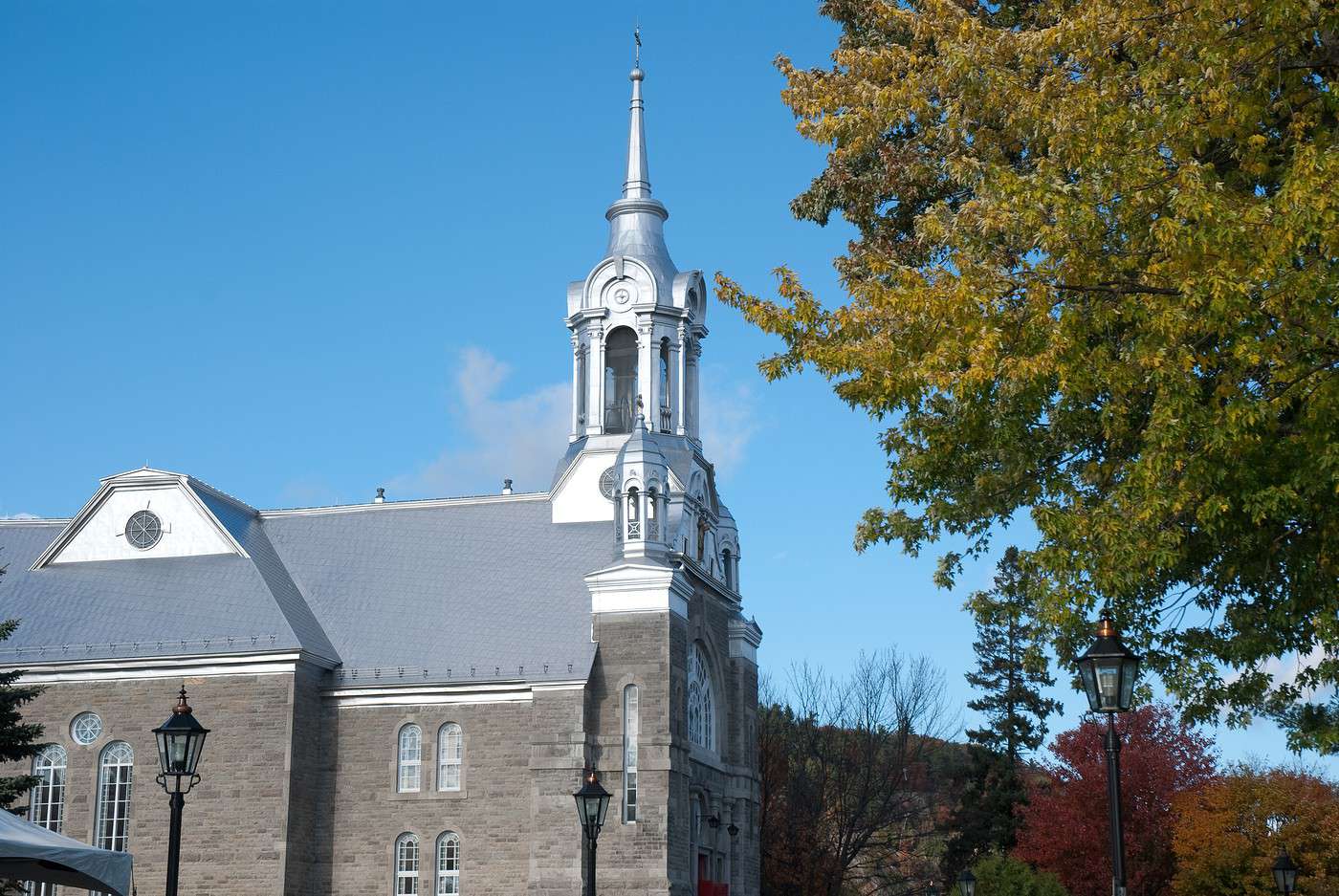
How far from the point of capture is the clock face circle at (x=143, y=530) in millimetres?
39062

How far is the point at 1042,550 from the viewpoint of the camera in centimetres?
1545

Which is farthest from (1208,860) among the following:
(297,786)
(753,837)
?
(297,786)

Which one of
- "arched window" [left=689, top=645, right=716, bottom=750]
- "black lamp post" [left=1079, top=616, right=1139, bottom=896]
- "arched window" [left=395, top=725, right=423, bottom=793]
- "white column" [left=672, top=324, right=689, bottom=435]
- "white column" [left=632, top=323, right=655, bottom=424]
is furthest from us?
"white column" [left=672, top=324, right=689, bottom=435]

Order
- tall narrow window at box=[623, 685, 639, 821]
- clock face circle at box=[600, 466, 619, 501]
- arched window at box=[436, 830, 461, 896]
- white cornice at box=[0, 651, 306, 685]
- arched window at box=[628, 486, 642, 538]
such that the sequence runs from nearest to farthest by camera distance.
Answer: tall narrow window at box=[623, 685, 639, 821]
arched window at box=[436, 830, 461, 896]
white cornice at box=[0, 651, 306, 685]
arched window at box=[628, 486, 642, 538]
clock face circle at box=[600, 466, 619, 501]

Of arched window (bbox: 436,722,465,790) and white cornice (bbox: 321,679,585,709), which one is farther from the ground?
white cornice (bbox: 321,679,585,709)

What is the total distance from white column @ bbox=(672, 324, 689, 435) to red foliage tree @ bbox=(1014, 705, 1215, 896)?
567 inches

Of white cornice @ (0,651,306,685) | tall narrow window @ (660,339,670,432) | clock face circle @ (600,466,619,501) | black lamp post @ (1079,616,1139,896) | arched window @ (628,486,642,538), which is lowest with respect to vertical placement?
black lamp post @ (1079,616,1139,896)

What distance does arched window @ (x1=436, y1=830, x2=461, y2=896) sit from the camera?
3484cm

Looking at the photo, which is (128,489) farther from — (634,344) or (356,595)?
(634,344)

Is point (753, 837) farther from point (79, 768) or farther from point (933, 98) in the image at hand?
point (933, 98)

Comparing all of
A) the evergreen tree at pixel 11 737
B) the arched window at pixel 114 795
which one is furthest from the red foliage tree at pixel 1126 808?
the evergreen tree at pixel 11 737

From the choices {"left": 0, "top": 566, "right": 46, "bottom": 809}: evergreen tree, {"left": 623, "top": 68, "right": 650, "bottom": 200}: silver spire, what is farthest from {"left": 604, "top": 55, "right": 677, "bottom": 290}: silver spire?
{"left": 0, "top": 566, "right": 46, "bottom": 809}: evergreen tree

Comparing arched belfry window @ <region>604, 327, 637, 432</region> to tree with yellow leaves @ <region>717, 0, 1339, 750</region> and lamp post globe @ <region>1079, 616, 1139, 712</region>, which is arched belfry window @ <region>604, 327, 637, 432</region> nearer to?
tree with yellow leaves @ <region>717, 0, 1339, 750</region>

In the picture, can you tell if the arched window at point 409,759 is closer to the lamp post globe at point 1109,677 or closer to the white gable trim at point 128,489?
the white gable trim at point 128,489
